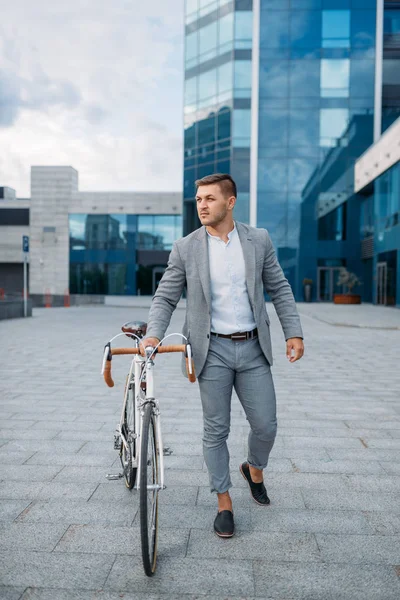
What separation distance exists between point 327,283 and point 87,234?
2380 cm

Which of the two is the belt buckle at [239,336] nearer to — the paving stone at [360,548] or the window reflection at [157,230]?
the paving stone at [360,548]

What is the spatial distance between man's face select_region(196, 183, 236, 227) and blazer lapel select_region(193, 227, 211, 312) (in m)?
0.12

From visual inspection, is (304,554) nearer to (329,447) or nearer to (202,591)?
(202,591)

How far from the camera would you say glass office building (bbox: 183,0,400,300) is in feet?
124

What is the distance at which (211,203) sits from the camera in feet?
10.6

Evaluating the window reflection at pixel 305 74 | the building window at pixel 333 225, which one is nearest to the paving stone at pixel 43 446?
the building window at pixel 333 225

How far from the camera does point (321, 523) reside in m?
3.33

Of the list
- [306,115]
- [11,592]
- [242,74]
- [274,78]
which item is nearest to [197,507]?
[11,592]

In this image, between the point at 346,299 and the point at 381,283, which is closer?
the point at 381,283

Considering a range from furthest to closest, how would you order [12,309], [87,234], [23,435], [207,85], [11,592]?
[87,234] → [207,85] → [12,309] → [23,435] → [11,592]

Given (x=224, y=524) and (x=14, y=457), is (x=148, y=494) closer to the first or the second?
(x=224, y=524)

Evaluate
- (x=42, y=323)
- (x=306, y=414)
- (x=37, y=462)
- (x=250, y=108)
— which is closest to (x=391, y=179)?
(x=250, y=108)

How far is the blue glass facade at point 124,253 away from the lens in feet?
169

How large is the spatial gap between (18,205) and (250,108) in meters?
26.9
